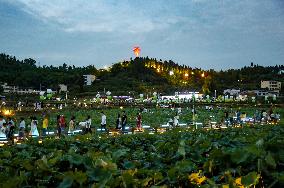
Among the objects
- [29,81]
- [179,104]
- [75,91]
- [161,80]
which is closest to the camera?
[179,104]

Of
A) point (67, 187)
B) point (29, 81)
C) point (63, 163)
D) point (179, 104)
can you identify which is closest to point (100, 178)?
point (67, 187)

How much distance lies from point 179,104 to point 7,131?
65.1 m

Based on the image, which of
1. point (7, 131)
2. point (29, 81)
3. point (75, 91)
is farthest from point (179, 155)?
point (29, 81)

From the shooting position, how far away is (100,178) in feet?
10.3

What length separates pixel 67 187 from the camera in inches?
125

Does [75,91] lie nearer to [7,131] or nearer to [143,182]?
[7,131]

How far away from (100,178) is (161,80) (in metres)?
176

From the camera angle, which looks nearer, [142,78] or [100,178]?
[100,178]

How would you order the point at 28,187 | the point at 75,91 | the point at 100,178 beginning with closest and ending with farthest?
the point at 100,178 → the point at 28,187 → the point at 75,91

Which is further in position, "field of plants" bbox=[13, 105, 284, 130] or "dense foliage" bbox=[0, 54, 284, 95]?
"dense foliage" bbox=[0, 54, 284, 95]

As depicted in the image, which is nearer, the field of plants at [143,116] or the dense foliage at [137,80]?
the field of plants at [143,116]

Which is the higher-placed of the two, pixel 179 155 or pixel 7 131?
pixel 179 155

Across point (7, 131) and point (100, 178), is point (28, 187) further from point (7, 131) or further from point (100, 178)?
point (7, 131)

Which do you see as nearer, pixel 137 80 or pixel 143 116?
pixel 143 116
